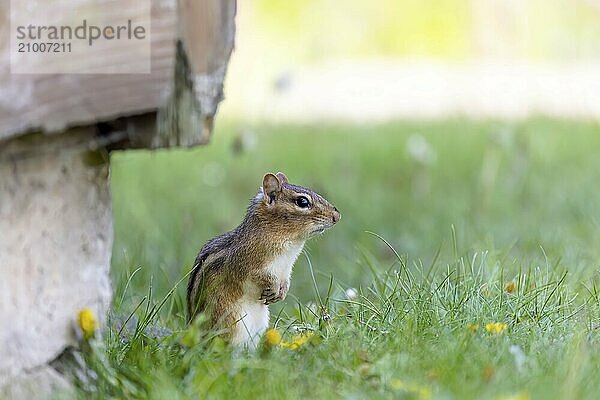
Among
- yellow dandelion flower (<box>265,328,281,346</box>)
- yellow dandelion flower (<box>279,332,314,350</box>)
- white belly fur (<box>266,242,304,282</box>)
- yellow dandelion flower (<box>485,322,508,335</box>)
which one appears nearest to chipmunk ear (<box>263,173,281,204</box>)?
white belly fur (<box>266,242,304,282</box>)

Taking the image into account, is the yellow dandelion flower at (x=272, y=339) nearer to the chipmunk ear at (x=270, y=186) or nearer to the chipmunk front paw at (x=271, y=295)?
the chipmunk front paw at (x=271, y=295)

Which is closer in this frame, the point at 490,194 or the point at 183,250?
the point at 183,250

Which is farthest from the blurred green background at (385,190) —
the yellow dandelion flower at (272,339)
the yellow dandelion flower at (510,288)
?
the yellow dandelion flower at (272,339)

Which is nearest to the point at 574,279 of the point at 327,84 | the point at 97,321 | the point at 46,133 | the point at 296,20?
the point at 97,321

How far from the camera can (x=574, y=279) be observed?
150 inches

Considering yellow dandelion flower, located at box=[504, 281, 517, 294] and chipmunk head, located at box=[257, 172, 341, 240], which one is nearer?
yellow dandelion flower, located at box=[504, 281, 517, 294]

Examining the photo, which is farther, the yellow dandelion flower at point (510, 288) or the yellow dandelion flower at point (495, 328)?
the yellow dandelion flower at point (510, 288)

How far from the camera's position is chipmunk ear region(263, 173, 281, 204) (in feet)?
12.2

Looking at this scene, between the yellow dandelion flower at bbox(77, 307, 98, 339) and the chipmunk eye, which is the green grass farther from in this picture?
the chipmunk eye

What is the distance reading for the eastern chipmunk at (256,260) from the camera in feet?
11.5

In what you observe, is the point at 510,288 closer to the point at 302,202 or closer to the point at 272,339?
the point at 302,202

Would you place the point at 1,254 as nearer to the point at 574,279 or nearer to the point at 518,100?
the point at 574,279

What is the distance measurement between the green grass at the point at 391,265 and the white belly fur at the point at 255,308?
6cm

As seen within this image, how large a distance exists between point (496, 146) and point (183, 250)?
244cm
